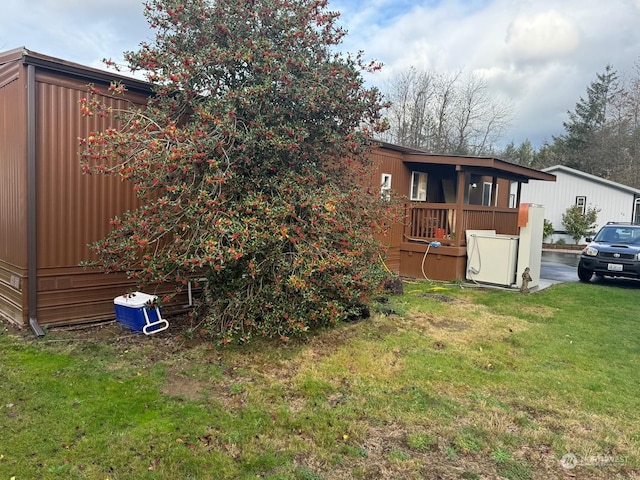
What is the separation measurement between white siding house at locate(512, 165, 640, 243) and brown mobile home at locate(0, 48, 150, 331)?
21.2 meters

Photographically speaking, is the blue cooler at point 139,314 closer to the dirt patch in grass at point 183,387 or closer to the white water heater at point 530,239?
the dirt patch in grass at point 183,387

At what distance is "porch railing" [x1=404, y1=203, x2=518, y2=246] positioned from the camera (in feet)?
31.9

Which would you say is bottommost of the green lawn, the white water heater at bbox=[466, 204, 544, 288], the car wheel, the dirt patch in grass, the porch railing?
the dirt patch in grass

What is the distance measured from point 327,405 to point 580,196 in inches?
911

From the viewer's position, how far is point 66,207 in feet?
17.6

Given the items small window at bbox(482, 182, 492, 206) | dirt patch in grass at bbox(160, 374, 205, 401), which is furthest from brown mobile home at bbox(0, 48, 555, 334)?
small window at bbox(482, 182, 492, 206)

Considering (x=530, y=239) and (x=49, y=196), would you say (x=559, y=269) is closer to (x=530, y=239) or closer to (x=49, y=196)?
(x=530, y=239)

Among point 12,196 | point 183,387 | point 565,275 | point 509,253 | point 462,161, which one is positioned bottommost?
point 183,387

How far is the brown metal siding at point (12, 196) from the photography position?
5117mm

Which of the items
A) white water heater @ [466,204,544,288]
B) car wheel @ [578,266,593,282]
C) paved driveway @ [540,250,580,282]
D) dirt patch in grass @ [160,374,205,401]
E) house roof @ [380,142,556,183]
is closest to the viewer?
dirt patch in grass @ [160,374,205,401]

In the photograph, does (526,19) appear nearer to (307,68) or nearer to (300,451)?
(307,68)

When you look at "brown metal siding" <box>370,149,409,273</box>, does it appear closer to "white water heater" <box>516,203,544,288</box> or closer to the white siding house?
"white water heater" <box>516,203,544,288</box>

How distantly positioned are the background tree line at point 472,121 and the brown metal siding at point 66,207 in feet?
72.4

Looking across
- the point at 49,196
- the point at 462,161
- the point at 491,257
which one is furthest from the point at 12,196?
the point at 491,257
